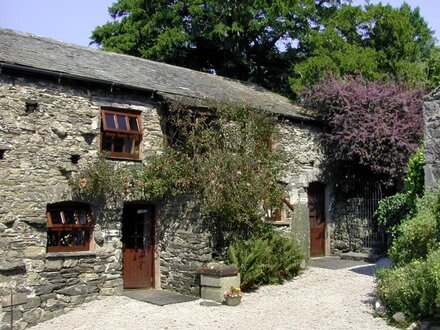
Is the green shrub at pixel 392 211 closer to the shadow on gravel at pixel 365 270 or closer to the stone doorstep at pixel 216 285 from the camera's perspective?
the shadow on gravel at pixel 365 270

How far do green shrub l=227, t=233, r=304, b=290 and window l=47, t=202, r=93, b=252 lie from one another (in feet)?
10.2

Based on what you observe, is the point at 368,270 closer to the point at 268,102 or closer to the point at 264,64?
the point at 268,102

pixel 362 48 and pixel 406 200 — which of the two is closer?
pixel 406 200

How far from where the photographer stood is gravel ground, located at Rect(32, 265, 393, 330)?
326 inches

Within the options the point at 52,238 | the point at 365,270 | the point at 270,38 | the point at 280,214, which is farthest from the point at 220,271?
the point at 270,38

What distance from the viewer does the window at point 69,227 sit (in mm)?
10117

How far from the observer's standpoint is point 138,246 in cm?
1181

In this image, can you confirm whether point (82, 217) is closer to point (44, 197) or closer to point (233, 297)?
point (44, 197)

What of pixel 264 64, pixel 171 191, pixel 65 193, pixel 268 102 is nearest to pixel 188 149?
pixel 171 191

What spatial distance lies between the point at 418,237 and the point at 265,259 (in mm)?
3675

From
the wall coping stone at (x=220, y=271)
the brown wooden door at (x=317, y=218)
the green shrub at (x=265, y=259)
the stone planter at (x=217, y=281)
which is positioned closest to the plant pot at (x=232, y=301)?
the stone planter at (x=217, y=281)

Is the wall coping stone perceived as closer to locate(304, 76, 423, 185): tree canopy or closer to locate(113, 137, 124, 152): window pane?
locate(113, 137, 124, 152): window pane

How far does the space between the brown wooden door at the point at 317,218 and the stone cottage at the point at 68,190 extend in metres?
2.82

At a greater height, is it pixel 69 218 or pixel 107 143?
pixel 107 143
